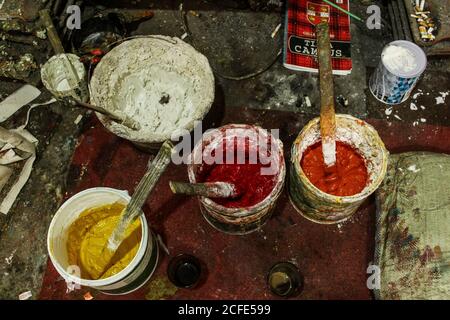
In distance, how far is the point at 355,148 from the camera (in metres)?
2.12

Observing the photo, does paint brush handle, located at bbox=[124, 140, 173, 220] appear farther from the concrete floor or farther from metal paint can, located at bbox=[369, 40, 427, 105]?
metal paint can, located at bbox=[369, 40, 427, 105]

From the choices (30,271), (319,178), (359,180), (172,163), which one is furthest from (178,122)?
(30,271)

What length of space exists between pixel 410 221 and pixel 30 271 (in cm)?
195

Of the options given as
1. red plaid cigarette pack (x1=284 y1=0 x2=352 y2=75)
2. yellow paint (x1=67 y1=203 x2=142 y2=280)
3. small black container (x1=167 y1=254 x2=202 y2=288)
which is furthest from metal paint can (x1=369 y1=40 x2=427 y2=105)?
yellow paint (x1=67 y1=203 x2=142 y2=280)

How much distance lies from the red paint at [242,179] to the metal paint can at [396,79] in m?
0.88

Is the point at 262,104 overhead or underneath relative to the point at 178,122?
underneath

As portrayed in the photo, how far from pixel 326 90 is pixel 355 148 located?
0.37 meters

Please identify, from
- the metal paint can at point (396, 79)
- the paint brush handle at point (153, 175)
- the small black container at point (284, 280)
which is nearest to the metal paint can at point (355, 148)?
the small black container at point (284, 280)

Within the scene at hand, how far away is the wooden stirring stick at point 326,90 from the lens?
75.3 inches

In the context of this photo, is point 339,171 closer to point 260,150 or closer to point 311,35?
point 260,150

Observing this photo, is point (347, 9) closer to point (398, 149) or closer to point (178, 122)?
point (398, 149)

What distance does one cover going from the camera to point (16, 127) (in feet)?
8.77

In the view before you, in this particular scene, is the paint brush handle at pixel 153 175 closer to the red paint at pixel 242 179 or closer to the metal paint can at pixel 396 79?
the red paint at pixel 242 179
